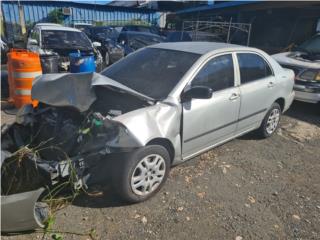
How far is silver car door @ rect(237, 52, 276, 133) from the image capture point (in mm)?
4262

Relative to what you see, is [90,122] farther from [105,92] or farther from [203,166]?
[203,166]

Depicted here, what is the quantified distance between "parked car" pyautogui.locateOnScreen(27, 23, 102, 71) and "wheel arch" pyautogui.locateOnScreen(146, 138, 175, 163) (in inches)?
212

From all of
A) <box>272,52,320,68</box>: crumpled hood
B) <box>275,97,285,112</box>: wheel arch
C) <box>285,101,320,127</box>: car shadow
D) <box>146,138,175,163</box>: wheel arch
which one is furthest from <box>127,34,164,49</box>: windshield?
<box>146,138,175,163</box>: wheel arch

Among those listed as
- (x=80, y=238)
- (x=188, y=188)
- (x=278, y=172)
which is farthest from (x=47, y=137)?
(x=278, y=172)

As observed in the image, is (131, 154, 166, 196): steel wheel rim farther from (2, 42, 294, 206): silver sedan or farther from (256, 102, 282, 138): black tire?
(256, 102, 282, 138): black tire

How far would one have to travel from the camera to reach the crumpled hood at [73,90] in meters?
3.11

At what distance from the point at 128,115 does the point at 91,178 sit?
737mm

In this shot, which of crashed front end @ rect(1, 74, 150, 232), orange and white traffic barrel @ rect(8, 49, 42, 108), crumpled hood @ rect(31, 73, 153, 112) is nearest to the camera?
crashed front end @ rect(1, 74, 150, 232)

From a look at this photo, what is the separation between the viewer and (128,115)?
3.03 meters

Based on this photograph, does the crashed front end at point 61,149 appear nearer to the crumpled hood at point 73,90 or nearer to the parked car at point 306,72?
the crumpled hood at point 73,90

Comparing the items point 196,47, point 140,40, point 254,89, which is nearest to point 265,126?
point 254,89

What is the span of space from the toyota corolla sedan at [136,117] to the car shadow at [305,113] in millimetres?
2705

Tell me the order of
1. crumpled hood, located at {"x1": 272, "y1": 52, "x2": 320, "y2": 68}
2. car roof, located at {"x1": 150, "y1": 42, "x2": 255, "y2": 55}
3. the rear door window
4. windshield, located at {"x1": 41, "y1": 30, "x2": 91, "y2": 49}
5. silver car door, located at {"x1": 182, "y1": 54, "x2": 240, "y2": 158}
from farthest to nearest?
1. windshield, located at {"x1": 41, "y1": 30, "x2": 91, "y2": 49}
2. crumpled hood, located at {"x1": 272, "y1": 52, "x2": 320, "y2": 68}
3. the rear door window
4. car roof, located at {"x1": 150, "y1": 42, "x2": 255, "y2": 55}
5. silver car door, located at {"x1": 182, "y1": 54, "x2": 240, "y2": 158}

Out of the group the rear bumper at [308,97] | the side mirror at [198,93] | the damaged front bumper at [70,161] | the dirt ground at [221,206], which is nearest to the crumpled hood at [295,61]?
the rear bumper at [308,97]
